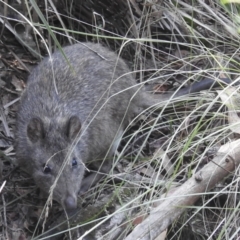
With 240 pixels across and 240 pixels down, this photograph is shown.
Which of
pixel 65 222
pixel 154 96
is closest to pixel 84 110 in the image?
pixel 154 96

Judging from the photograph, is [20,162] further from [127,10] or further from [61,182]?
[127,10]

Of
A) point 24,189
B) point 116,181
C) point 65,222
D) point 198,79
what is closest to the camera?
Result: point 65,222

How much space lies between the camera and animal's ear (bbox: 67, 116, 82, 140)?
5102 millimetres

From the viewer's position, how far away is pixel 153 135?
582 centimetres

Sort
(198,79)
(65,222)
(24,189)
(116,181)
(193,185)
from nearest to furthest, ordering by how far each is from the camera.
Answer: (193,185)
(65,222)
(116,181)
(24,189)
(198,79)

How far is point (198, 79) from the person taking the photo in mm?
5891

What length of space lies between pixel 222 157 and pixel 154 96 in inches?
79.8

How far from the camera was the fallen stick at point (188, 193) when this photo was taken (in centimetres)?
378

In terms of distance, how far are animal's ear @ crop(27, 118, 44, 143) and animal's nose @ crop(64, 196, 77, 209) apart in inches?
24.5

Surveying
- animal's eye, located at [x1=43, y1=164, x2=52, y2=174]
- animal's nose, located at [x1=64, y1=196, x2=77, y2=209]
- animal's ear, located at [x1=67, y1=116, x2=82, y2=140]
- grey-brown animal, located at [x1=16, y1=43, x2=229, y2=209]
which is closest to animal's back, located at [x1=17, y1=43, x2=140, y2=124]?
grey-brown animal, located at [x1=16, y1=43, x2=229, y2=209]

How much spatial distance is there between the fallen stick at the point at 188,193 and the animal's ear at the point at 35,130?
1552mm

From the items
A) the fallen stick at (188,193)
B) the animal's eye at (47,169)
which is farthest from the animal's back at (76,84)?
the fallen stick at (188,193)

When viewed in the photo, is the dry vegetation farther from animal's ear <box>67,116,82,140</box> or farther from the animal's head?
animal's ear <box>67,116,82,140</box>

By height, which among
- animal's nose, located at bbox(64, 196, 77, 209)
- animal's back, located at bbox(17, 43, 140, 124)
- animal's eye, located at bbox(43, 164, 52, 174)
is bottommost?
animal's nose, located at bbox(64, 196, 77, 209)
